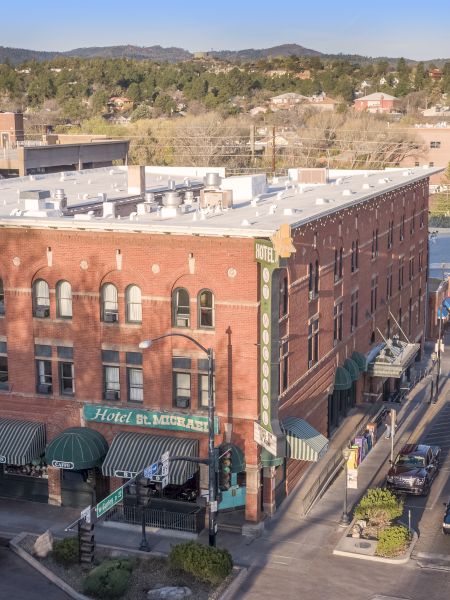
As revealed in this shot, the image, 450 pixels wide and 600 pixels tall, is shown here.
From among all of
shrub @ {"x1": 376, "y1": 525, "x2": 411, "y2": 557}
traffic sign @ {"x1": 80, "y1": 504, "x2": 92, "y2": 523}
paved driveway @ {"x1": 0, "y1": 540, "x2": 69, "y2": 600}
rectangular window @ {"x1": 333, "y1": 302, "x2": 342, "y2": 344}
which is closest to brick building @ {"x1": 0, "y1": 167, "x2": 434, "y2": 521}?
rectangular window @ {"x1": 333, "y1": 302, "x2": 342, "y2": 344}

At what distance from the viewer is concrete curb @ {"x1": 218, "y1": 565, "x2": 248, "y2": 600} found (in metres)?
31.0

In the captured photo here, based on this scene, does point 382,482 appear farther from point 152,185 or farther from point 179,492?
point 152,185

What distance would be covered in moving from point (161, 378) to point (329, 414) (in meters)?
12.6

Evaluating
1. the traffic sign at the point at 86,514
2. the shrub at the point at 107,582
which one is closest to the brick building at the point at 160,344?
the traffic sign at the point at 86,514

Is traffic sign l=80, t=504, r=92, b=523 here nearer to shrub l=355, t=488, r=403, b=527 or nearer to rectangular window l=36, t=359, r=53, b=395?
rectangular window l=36, t=359, r=53, b=395

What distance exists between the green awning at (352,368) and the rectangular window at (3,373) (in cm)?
1698

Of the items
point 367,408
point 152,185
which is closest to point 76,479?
point 367,408

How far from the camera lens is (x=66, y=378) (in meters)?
39.0

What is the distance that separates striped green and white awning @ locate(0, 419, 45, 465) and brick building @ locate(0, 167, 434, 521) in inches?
2.3

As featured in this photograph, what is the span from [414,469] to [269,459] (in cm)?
846

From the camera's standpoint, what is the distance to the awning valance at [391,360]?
50.9 m

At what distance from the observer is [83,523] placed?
31.9 metres

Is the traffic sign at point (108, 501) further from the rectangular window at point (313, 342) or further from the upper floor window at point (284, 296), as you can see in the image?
the rectangular window at point (313, 342)

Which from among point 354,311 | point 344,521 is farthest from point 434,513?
point 354,311
